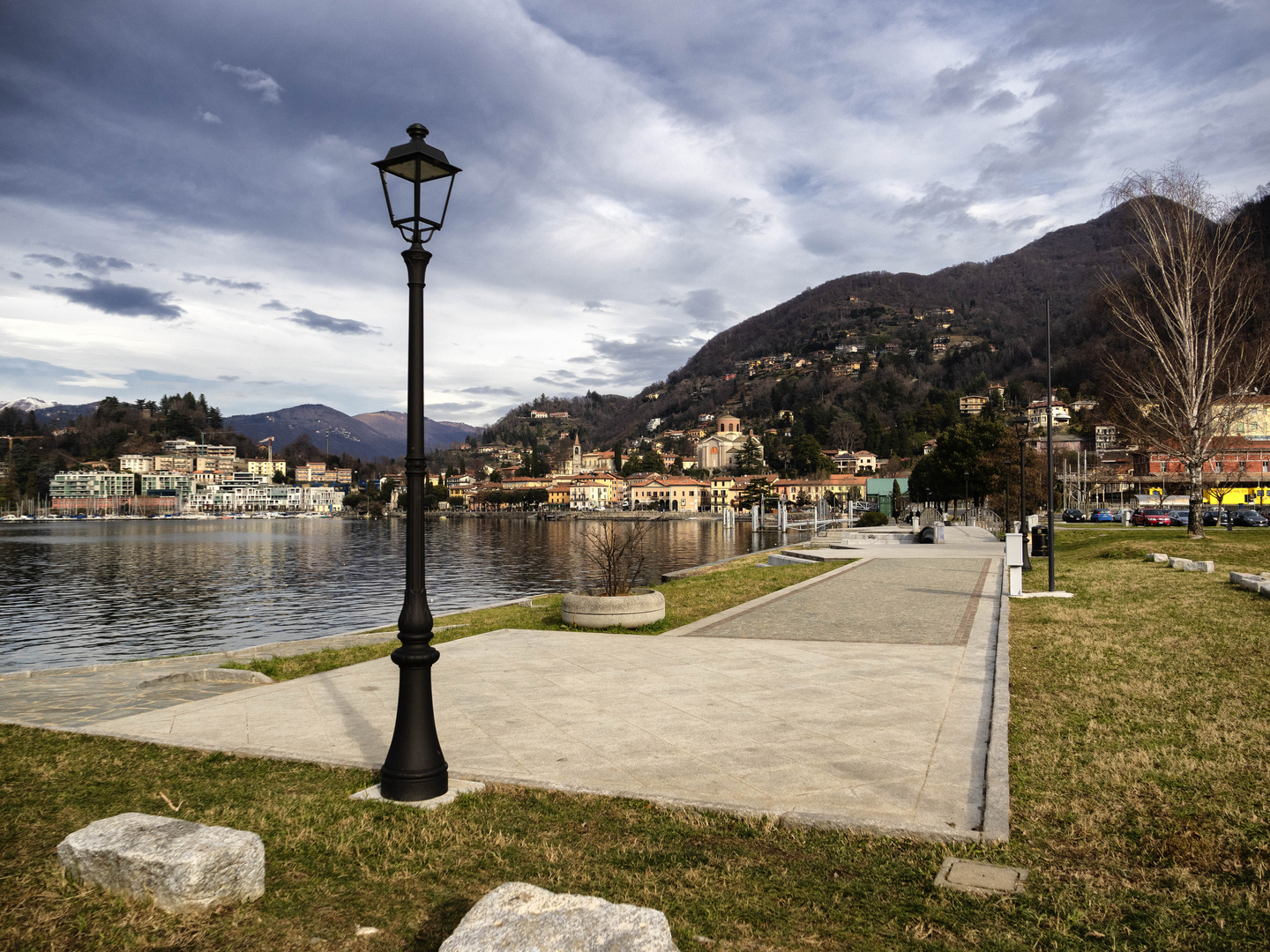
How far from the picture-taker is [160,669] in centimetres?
978

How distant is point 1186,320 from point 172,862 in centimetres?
3278

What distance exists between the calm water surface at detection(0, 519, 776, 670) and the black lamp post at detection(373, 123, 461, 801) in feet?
52.7

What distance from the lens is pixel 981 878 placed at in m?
3.48

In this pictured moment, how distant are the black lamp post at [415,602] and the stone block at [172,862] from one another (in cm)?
125

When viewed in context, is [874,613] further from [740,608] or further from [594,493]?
[594,493]

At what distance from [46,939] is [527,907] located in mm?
1886

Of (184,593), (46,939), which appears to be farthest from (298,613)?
(46,939)

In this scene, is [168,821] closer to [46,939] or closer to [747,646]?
[46,939]

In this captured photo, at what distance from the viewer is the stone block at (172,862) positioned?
3.10m

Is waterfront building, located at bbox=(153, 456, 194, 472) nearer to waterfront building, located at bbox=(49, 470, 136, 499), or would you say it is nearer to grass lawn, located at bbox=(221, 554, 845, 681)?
waterfront building, located at bbox=(49, 470, 136, 499)

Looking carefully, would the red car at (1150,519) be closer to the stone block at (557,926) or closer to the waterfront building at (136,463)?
the stone block at (557,926)

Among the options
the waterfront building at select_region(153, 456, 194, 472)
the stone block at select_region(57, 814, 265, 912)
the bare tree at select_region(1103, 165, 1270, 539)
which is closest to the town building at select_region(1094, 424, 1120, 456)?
the bare tree at select_region(1103, 165, 1270, 539)

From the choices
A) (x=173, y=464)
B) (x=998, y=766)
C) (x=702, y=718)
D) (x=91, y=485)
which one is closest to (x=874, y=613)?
(x=702, y=718)

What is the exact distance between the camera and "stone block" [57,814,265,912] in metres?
3.10
